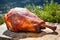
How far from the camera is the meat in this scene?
345 centimetres

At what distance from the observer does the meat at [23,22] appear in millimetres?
3449

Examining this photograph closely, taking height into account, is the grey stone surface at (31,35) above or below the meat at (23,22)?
below

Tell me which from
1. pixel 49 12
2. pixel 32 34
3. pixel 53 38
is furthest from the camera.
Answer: pixel 49 12

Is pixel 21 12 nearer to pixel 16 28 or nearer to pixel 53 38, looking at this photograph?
pixel 16 28

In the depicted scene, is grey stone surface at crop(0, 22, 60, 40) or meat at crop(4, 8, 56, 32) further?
meat at crop(4, 8, 56, 32)

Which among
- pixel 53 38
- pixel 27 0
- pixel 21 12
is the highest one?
pixel 27 0

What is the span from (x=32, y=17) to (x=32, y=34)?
33cm

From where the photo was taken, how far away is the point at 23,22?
3.48 m

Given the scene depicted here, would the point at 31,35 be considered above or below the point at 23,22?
below

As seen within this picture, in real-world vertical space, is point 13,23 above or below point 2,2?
below

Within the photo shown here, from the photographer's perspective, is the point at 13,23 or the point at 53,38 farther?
the point at 13,23

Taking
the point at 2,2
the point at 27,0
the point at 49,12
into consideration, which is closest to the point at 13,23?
the point at 49,12

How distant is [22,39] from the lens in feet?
10.8

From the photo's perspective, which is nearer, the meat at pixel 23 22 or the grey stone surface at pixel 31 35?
the grey stone surface at pixel 31 35
